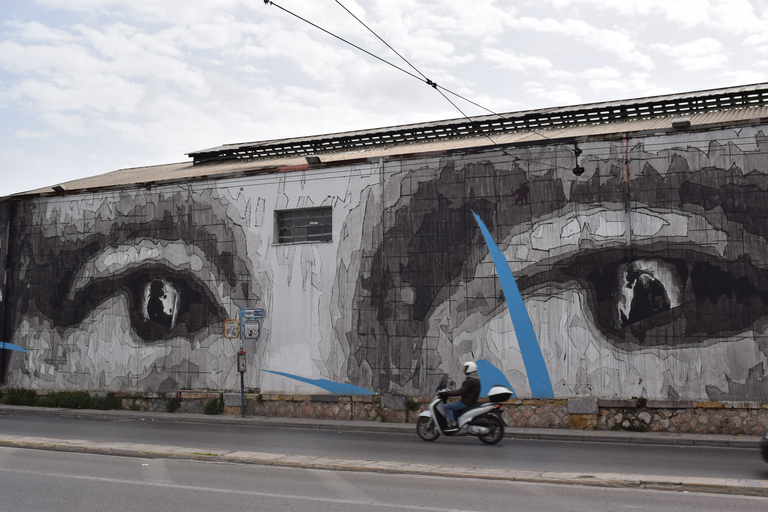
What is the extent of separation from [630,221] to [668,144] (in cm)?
190

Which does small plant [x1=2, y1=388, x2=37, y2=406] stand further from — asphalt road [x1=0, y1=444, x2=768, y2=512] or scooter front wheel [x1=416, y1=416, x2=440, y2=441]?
scooter front wheel [x1=416, y1=416, x2=440, y2=441]

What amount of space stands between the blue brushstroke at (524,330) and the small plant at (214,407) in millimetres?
Result: 8259

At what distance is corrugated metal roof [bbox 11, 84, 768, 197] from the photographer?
60.7ft

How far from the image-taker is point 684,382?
15375mm

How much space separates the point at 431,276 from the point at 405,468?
8.27 m

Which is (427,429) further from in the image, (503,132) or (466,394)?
(503,132)

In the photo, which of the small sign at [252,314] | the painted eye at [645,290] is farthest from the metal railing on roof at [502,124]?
the small sign at [252,314]

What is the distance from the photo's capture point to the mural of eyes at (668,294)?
49.6 ft

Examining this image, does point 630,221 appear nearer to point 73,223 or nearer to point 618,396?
point 618,396

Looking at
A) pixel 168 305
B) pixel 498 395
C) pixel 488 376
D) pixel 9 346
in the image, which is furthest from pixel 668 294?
pixel 9 346

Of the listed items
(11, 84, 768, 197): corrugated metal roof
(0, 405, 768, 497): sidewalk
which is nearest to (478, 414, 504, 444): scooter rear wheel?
(0, 405, 768, 497): sidewalk

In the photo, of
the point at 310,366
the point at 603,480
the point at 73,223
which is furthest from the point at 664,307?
the point at 73,223

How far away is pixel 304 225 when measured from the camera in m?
19.6

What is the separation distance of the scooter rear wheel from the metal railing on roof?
10.7m
